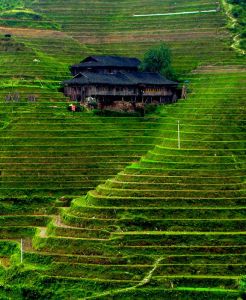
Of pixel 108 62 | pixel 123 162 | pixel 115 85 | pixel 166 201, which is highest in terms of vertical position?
pixel 108 62

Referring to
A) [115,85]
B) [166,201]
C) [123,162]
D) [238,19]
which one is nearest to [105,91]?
[115,85]

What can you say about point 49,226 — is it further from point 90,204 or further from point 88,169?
point 88,169

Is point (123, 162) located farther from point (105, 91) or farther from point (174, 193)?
point (105, 91)

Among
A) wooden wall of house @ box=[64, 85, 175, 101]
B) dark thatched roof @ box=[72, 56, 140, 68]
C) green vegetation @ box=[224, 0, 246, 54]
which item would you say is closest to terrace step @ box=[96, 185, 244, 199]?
wooden wall of house @ box=[64, 85, 175, 101]

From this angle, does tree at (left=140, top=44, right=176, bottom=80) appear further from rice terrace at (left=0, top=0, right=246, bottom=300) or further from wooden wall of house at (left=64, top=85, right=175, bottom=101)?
wooden wall of house at (left=64, top=85, right=175, bottom=101)

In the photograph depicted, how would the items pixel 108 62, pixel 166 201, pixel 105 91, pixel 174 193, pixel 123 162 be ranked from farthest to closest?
pixel 108 62 < pixel 105 91 < pixel 123 162 < pixel 174 193 < pixel 166 201

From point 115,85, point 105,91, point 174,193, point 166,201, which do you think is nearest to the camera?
point 166,201

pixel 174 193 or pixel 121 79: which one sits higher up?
pixel 121 79

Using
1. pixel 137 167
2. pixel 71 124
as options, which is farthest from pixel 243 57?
pixel 137 167
